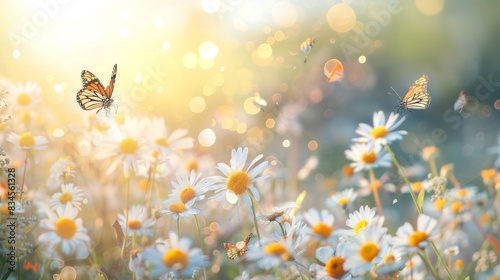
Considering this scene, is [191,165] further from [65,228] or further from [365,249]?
[365,249]

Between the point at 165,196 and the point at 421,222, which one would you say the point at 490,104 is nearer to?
the point at 165,196

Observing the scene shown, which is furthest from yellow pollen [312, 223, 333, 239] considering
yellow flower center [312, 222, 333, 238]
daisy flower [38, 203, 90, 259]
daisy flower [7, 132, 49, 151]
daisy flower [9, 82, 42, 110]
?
daisy flower [9, 82, 42, 110]

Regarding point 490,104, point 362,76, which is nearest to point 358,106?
point 362,76

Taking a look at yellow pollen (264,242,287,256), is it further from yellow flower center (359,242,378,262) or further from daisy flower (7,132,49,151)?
daisy flower (7,132,49,151)

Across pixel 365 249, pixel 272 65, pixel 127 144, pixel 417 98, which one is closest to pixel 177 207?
pixel 127 144

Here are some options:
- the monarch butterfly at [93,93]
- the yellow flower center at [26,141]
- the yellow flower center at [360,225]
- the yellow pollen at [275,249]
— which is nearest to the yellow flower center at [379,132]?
the yellow flower center at [360,225]

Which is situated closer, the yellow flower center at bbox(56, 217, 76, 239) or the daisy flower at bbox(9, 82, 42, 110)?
the yellow flower center at bbox(56, 217, 76, 239)
